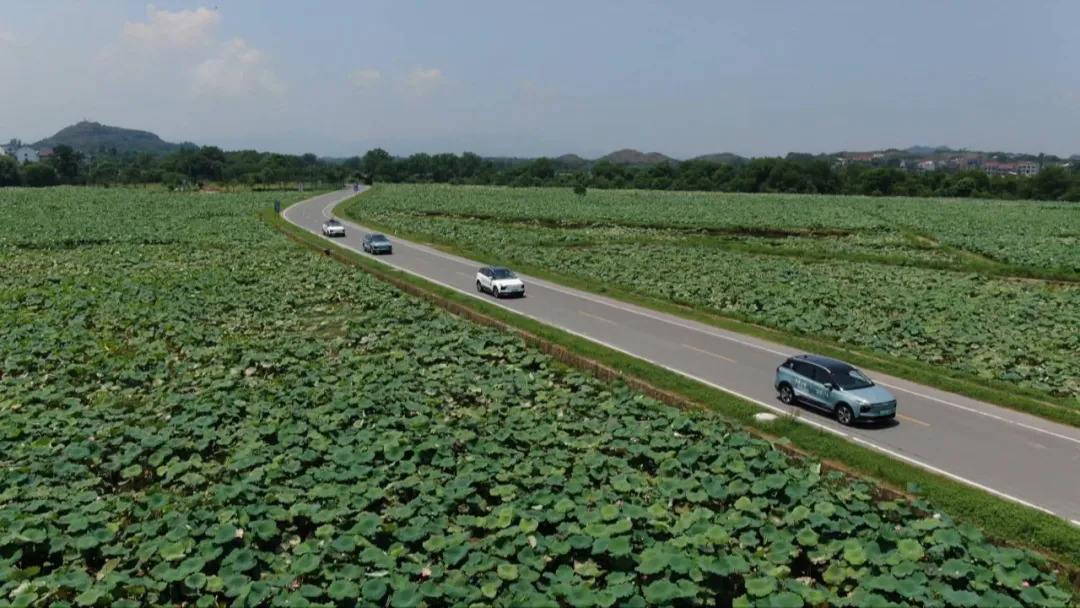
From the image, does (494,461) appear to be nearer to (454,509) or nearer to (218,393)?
(454,509)

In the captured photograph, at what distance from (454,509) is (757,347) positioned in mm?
18269

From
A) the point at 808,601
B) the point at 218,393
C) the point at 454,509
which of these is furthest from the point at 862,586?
the point at 218,393

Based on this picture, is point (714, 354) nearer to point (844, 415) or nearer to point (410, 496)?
point (844, 415)

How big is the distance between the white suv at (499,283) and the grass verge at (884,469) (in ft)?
28.4

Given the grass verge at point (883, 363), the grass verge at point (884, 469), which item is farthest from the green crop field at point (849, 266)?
the grass verge at point (884, 469)

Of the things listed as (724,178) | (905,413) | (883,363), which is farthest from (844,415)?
(724,178)

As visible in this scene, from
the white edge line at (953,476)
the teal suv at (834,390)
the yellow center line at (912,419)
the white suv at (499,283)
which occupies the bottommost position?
the white edge line at (953,476)

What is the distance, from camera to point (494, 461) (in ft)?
55.2

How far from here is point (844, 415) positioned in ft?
69.4

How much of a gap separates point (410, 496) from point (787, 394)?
12496 mm

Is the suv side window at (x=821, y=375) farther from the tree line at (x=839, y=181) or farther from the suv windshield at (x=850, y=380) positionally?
the tree line at (x=839, y=181)

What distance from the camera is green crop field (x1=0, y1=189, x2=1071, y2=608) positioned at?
12.0 meters

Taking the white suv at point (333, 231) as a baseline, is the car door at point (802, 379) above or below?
below

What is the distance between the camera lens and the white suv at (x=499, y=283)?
128 feet
